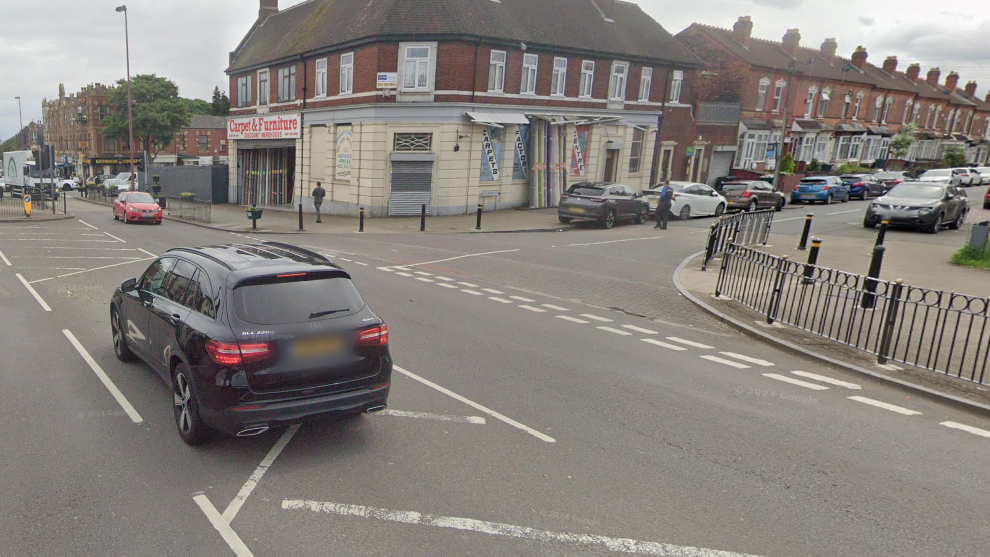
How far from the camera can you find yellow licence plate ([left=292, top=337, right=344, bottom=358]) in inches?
199

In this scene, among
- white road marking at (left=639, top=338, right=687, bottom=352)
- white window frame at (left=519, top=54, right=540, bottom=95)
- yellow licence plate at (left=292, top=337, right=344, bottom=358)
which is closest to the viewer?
yellow licence plate at (left=292, top=337, right=344, bottom=358)

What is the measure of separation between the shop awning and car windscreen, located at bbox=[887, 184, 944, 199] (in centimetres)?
1497

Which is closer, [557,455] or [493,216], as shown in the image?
[557,455]

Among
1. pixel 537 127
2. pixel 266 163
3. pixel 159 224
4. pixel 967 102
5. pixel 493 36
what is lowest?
Result: pixel 159 224

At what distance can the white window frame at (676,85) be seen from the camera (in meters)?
35.4

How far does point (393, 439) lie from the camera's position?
18.3 feet

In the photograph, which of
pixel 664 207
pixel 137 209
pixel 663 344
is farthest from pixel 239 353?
pixel 137 209

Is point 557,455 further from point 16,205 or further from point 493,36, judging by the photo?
point 16,205

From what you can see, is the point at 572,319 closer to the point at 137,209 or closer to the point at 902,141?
the point at 137,209

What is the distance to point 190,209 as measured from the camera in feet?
96.7

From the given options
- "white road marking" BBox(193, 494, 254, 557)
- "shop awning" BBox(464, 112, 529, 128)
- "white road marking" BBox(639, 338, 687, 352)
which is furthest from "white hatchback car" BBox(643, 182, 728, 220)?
"white road marking" BBox(193, 494, 254, 557)

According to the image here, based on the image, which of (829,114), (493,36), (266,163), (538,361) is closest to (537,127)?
(493,36)

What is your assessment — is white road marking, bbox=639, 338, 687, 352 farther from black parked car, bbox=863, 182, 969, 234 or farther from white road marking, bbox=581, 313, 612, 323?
black parked car, bbox=863, 182, 969, 234

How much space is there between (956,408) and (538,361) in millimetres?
4671
